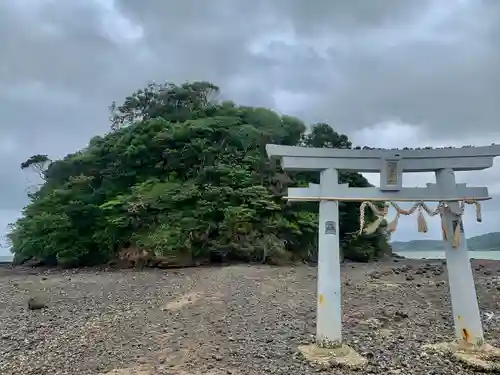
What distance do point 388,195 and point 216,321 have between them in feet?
11.8

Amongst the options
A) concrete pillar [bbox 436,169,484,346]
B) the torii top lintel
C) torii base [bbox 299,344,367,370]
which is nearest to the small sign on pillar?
the torii top lintel

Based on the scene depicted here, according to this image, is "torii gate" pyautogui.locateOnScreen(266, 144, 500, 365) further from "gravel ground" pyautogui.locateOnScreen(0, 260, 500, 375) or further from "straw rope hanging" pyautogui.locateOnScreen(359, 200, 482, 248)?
"gravel ground" pyautogui.locateOnScreen(0, 260, 500, 375)

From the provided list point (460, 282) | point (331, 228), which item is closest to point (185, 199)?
point (331, 228)

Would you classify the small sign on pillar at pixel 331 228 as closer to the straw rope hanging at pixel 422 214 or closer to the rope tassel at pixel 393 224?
the straw rope hanging at pixel 422 214

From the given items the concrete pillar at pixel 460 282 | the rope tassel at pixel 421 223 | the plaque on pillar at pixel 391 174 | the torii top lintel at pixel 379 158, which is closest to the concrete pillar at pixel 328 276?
the torii top lintel at pixel 379 158

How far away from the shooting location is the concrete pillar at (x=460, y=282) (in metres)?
6.08

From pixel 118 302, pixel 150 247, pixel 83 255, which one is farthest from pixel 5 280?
pixel 118 302

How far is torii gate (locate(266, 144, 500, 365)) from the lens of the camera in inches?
235

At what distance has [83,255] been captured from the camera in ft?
49.3

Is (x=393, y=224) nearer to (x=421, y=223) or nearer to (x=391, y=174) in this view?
(x=421, y=223)

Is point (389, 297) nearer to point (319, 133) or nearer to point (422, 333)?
point (422, 333)

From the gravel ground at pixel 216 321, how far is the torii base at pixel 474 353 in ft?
0.71

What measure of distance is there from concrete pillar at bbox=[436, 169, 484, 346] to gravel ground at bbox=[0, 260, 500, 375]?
577 mm

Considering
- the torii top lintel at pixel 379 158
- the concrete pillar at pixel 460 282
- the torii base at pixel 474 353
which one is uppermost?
the torii top lintel at pixel 379 158
